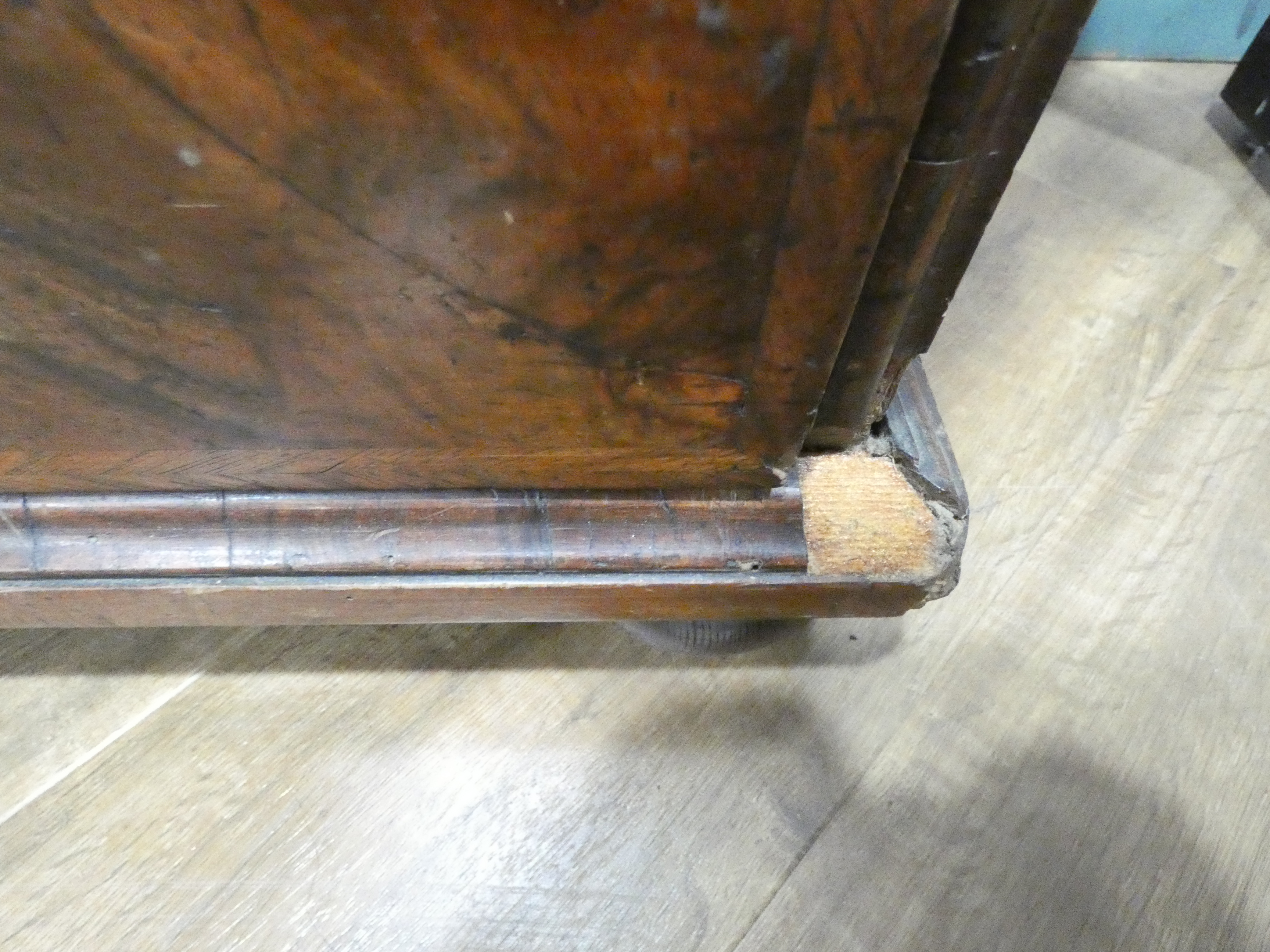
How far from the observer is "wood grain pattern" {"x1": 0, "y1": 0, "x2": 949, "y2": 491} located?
0.24m

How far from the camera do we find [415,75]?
245 millimetres

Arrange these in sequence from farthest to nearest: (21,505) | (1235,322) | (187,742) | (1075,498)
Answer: (1235,322), (1075,498), (187,742), (21,505)

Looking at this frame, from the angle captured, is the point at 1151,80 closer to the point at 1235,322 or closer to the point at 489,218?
the point at 1235,322

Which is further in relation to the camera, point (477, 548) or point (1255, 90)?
point (1255, 90)

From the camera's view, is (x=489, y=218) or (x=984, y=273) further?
(x=984, y=273)

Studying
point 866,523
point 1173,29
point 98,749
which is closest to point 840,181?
point 866,523

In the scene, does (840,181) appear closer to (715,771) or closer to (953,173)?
(953,173)

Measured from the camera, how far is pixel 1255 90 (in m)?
0.90

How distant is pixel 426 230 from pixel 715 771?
370 mm

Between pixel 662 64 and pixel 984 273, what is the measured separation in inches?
25.4

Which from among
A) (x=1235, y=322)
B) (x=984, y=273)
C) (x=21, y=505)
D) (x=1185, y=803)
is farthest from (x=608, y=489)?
(x=1235, y=322)

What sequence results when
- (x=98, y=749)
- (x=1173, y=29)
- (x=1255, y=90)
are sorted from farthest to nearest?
(x=1173, y=29) < (x=1255, y=90) < (x=98, y=749)

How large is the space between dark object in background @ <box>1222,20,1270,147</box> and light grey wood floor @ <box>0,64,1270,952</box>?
1.49 ft

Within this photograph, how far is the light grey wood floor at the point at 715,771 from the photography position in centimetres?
48
